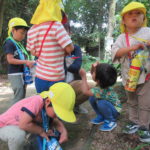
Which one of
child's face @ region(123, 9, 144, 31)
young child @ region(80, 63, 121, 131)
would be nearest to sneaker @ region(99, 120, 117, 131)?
young child @ region(80, 63, 121, 131)

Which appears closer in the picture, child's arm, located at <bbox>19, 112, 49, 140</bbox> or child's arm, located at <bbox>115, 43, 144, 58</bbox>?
child's arm, located at <bbox>19, 112, 49, 140</bbox>

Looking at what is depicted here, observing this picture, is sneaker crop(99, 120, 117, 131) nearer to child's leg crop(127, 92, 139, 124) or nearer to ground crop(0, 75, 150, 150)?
ground crop(0, 75, 150, 150)

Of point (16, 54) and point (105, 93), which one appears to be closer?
point (105, 93)

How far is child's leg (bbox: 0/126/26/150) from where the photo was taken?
5.91 feet

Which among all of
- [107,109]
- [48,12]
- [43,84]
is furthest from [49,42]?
[107,109]

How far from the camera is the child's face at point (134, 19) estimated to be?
2.12m

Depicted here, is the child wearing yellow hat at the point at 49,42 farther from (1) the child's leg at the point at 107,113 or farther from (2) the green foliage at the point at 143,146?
(2) the green foliage at the point at 143,146

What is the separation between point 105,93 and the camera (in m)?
2.34

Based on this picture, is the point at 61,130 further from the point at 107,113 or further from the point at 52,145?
the point at 107,113

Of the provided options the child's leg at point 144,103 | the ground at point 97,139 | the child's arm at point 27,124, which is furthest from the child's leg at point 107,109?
the child's arm at point 27,124

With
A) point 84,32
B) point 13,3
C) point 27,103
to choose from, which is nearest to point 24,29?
point 27,103

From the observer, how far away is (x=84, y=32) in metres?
19.3

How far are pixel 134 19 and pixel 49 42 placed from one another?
96 centimetres

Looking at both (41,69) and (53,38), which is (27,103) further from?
(53,38)
